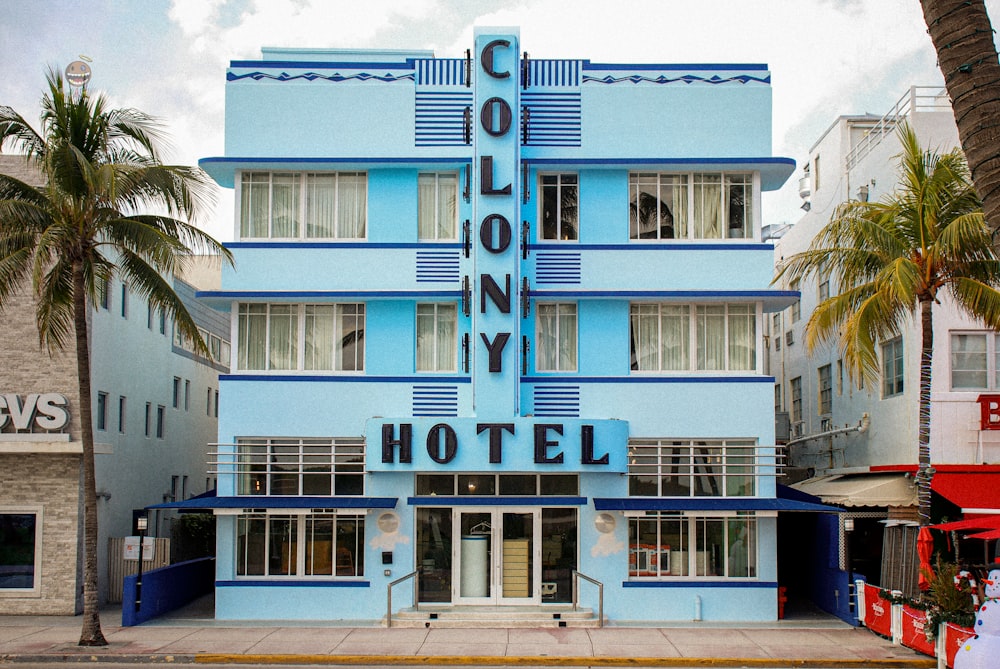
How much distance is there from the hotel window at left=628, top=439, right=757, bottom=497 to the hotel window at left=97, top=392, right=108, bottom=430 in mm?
12795

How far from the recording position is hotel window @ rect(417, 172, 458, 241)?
2509 centimetres

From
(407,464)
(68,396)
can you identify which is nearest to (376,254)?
(407,464)

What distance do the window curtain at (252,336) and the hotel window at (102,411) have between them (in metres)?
4.68

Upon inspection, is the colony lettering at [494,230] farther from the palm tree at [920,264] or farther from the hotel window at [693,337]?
the palm tree at [920,264]

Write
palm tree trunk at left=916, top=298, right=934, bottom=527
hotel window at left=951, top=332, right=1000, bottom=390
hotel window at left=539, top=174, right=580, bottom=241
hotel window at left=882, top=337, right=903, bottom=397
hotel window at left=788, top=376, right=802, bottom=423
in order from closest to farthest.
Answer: palm tree trunk at left=916, top=298, right=934, bottom=527 → hotel window at left=539, top=174, right=580, bottom=241 → hotel window at left=951, top=332, right=1000, bottom=390 → hotel window at left=882, top=337, right=903, bottom=397 → hotel window at left=788, top=376, right=802, bottom=423

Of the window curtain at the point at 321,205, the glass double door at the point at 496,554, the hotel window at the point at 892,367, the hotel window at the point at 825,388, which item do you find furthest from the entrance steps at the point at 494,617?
the hotel window at the point at 825,388

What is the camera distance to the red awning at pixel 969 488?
2358 centimetres

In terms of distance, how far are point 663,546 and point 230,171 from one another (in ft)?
41.5

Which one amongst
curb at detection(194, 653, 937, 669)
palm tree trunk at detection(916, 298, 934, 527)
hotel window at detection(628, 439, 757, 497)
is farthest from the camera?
hotel window at detection(628, 439, 757, 497)

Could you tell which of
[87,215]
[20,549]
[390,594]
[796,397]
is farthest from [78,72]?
[796,397]

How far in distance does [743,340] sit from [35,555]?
1646cm

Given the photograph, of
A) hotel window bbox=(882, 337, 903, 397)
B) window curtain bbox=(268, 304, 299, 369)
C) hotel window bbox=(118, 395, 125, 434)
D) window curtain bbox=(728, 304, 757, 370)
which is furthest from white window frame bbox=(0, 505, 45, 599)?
hotel window bbox=(882, 337, 903, 397)

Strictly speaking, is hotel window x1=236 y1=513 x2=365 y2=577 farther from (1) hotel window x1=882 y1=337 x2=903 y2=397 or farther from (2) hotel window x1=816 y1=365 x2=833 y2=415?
(2) hotel window x1=816 y1=365 x2=833 y2=415

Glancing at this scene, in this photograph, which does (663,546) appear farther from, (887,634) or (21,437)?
(21,437)
